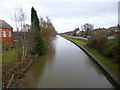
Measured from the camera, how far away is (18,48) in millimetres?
9203

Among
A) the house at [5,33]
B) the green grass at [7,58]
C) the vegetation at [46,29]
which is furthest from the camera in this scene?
the vegetation at [46,29]

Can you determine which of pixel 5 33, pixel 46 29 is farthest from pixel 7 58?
pixel 46 29

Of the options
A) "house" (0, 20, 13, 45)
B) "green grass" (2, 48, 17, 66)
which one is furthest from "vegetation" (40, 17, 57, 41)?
"green grass" (2, 48, 17, 66)

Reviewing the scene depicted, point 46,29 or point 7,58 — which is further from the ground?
point 46,29

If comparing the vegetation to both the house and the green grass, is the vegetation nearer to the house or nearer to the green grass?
the house

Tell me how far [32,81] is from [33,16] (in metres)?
10.7

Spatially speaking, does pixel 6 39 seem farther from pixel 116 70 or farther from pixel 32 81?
pixel 116 70

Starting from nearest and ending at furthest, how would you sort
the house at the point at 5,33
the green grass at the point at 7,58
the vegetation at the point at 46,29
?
the green grass at the point at 7,58
the house at the point at 5,33
the vegetation at the point at 46,29

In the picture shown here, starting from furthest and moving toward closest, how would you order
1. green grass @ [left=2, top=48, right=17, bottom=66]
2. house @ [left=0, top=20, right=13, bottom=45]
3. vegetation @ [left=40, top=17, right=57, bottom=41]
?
1. vegetation @ [left=40, top=17, right=57, bottom=41]
2. house @ [left=0, top=20, right=13, bottom=45]
3. green grass @ [left=2, top=48, right=17, bottom=66]

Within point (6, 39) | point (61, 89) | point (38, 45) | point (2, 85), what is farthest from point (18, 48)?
point (6, 39)

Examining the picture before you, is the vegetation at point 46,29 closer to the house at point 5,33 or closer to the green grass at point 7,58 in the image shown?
the house at point 5,33

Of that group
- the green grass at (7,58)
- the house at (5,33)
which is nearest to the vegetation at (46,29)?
the house at (5,33)

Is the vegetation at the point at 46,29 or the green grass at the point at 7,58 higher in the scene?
the vegetation at the point at 46,29

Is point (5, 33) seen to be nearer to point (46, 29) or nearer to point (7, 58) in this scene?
point (46, 29)
